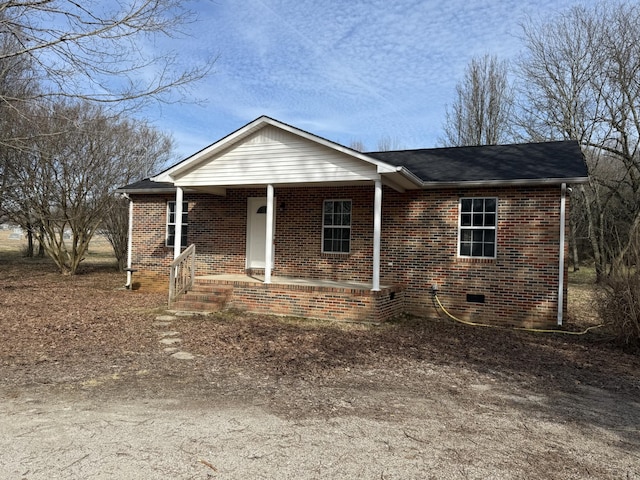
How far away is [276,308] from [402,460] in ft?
23.5

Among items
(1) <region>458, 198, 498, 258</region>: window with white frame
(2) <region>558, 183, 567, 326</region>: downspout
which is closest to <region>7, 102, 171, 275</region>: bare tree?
(1) <region>458, 198, 498, 258</region>: window with white frame

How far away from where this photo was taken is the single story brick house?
10.0 m

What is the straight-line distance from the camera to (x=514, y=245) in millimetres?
10289

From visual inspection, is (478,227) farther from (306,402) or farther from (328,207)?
(306,402)

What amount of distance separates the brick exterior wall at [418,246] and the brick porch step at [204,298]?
5.82 ft

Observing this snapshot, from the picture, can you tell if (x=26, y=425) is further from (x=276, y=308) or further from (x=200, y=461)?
(x=276, y=308)

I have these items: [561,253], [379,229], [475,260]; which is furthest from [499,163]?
[379,229]

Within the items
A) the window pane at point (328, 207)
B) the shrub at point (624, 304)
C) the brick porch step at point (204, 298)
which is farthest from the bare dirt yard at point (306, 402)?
the window pane at point (328, 207)

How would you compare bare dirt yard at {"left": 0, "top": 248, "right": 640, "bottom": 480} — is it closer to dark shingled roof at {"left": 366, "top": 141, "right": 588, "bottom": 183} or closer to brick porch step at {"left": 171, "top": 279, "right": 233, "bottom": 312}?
brick porch step at {"left": 171, "top": 279, "right": 233, "bottom": 312}

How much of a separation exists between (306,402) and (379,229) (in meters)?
5.57

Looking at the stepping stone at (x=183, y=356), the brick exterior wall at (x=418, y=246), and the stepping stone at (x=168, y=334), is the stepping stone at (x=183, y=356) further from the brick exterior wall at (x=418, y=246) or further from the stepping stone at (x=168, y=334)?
the brick exterior wall at (x=418, y=246)

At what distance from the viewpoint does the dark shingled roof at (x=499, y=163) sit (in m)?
10.1

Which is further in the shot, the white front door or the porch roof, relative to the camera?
the white front door

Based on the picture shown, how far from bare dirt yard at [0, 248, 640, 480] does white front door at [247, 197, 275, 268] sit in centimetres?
409
